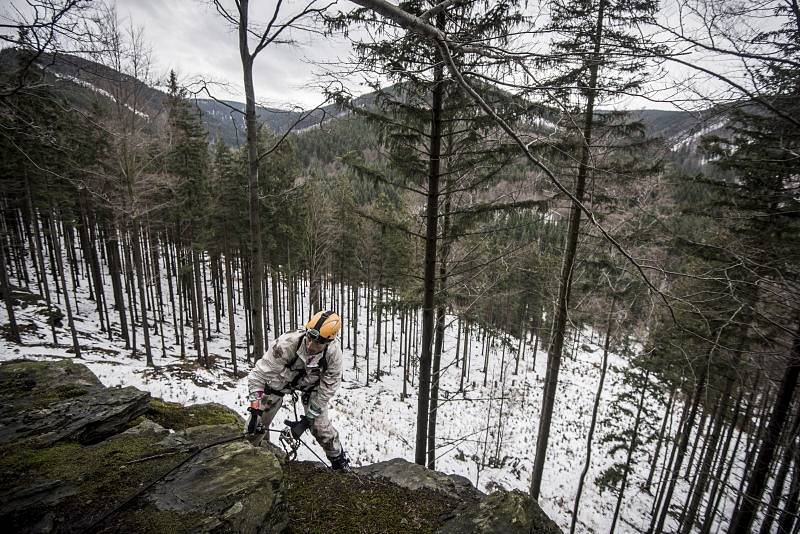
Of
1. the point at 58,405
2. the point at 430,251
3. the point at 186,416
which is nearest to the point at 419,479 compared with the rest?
the point at 186,416

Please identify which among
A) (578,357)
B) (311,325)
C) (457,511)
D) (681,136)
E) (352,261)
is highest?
(681,136)

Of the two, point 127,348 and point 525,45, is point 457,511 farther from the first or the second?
point 127,348

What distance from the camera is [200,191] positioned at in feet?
60.1

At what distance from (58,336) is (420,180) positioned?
20.6 m

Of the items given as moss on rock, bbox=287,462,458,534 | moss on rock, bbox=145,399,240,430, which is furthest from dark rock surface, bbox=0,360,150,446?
moss on rock, bbox=287,462,458,534

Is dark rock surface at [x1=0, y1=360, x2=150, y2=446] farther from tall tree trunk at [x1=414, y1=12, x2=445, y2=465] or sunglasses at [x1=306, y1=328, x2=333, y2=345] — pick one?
tall tree trunk at [x1=414, y1=12, x2=445, y2=465]

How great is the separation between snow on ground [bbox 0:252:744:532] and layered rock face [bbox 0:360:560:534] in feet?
13.6

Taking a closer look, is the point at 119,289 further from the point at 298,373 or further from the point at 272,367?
the point at 298,373

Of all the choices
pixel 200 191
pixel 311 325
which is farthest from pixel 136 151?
pixel 311 325

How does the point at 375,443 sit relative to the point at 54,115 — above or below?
below

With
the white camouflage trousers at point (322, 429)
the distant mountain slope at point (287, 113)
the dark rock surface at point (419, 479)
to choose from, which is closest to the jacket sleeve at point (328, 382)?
the white camouflage trousers at point (322, 429)

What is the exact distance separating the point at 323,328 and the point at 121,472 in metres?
2.31

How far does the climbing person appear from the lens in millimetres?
4121

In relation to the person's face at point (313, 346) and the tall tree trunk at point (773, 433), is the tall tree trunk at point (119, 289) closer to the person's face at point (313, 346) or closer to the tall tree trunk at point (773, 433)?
the person's face at point (313, 346)
